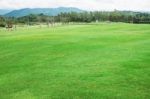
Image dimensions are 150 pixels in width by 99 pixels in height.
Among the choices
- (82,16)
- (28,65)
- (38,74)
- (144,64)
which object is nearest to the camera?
(38,74)

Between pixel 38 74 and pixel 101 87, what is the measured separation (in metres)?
5.99

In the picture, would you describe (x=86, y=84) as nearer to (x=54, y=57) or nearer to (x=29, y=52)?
(x=54, y=57)

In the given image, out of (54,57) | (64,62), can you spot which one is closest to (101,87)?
(64,62)

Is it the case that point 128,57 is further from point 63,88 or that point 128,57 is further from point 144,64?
point 63,88

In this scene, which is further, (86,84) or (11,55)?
(11,55)

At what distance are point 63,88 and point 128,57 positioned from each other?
1109 centimetres

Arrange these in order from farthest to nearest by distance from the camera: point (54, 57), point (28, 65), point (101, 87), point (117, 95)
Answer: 1. point (54, 57)
2. point (28, 65)
3. point (101, 87)
4. point (117, 95)

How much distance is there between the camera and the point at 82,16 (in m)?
191

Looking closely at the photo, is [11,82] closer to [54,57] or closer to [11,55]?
[54,57]

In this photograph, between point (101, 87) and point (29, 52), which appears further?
point (29, 52)

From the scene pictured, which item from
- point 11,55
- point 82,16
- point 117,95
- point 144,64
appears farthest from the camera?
point 82,16

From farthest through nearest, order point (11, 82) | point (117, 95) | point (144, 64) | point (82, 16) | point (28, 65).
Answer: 1. point (82, 16)
2. point (28, 65)
3. point (144, 64)
4. point (11, 82)
5. point (117, 95)

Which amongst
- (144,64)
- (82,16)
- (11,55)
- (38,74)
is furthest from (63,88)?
(82,16)

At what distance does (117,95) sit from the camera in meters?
16.7
